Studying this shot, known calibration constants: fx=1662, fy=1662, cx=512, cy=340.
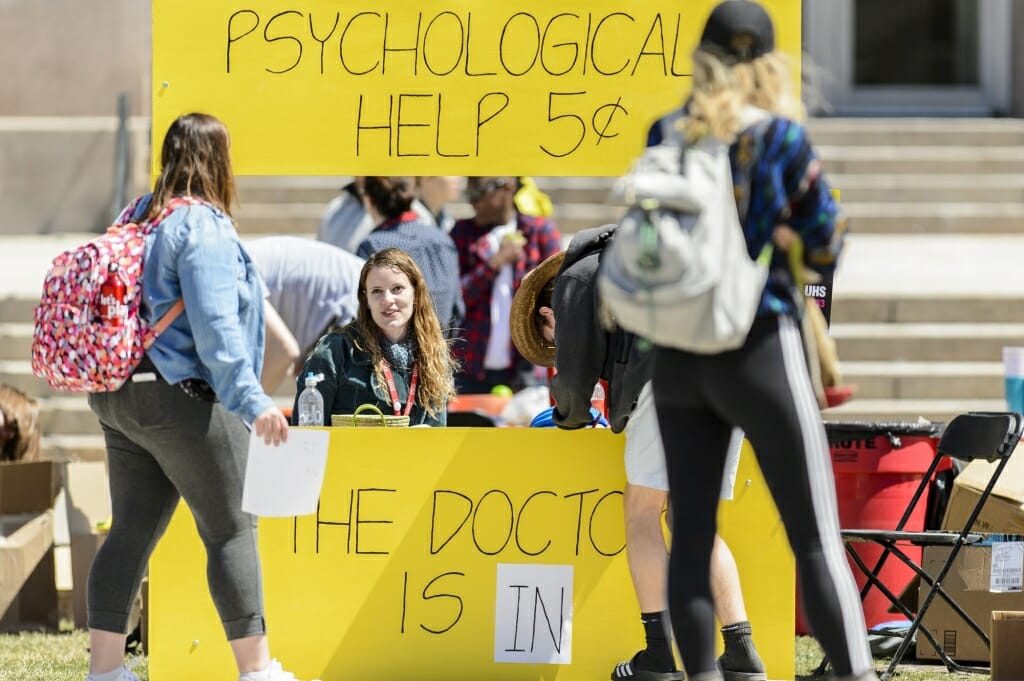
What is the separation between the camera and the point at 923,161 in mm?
11875

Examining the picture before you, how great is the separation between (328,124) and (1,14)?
297 inches

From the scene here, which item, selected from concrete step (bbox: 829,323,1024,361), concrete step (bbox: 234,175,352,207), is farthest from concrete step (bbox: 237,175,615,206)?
concrete step (bbox: 829,323,1024,361)

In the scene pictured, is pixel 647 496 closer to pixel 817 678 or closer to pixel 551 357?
pixel 551 357

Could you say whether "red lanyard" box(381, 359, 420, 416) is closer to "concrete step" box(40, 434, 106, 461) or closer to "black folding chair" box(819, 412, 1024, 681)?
"black folding chair" box(819, 412, 1024, 681)

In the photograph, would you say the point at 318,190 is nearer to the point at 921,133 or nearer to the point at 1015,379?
the point at 921,133

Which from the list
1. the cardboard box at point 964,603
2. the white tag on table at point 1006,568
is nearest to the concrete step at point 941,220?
the cardboard box at point 964,603

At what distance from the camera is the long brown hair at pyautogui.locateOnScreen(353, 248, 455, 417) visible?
18.5 ft

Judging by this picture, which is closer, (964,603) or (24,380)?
(964,603)

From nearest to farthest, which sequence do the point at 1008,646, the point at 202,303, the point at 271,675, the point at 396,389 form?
1. the point at 202,303
2. the point at 271,675
3. the point at 1008,646
4. the point at 396,389

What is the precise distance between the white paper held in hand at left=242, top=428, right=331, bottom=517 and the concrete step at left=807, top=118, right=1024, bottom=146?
7904 millimetres

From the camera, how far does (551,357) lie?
5527mm

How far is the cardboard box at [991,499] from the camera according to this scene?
5.79 m

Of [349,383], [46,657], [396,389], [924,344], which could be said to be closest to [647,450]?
[396,389]

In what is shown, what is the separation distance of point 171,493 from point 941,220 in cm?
781
